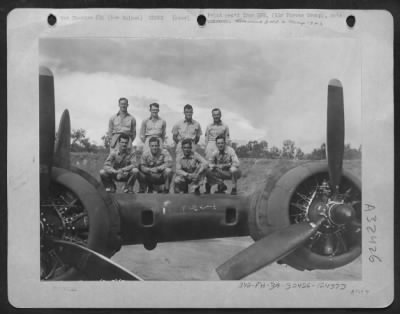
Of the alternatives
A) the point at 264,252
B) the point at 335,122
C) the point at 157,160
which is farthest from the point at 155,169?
the point at 335,122

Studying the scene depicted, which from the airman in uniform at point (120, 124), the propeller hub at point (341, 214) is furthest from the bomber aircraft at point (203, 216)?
the airman in uniform at point (120, 124)

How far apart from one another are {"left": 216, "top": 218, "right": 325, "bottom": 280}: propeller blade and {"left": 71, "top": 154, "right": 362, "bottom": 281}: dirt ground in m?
0.02

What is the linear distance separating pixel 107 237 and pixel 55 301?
223 millimetres

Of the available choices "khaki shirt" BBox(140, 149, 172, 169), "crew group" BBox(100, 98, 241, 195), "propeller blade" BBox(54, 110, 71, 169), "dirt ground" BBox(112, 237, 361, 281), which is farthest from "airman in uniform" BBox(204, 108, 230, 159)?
"propeller blade" BBox(54, 110, 71, 169)

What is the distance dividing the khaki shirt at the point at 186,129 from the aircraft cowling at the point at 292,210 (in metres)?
0.23

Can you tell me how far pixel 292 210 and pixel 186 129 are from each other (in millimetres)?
367

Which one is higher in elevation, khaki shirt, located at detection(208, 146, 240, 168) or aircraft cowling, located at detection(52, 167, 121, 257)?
khaki shirt, located at detection(208, 146, 240, 168)

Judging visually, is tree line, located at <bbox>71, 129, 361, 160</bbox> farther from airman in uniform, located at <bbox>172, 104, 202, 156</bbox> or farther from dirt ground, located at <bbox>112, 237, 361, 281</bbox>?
dirt ground, located at <bbox>112, 237, 361, 281</bbox>

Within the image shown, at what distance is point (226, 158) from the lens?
132 centimetres

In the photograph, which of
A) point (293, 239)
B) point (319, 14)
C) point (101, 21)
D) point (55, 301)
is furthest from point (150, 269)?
point (319, 14)

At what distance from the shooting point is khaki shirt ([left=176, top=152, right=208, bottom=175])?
132 centimetres

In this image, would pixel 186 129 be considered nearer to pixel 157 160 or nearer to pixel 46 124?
pixel 157 160

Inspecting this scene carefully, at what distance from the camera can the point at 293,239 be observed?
133 centimetres
